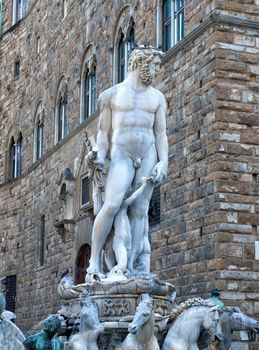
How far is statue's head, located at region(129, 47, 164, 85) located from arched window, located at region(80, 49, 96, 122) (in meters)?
10.8


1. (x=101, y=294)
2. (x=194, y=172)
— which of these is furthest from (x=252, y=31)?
(x=101, y=294)

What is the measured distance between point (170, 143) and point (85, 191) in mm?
5621

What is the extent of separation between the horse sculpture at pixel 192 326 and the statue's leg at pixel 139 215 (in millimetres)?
1136

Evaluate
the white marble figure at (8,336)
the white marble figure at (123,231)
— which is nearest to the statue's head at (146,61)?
the white marble figure at (123,231)

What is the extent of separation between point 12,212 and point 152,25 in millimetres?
12748

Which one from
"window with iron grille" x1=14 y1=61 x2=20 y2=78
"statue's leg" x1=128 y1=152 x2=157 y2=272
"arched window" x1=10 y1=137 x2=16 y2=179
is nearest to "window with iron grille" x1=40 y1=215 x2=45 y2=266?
"arched window" x1=10 y1=137 x2=16 y2=179

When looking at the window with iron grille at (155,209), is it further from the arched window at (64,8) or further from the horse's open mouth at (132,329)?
the arched window at (64,8)

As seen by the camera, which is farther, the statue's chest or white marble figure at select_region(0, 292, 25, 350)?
the statue's chest

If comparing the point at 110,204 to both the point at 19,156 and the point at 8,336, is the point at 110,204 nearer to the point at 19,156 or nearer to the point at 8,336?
the point at 8,336

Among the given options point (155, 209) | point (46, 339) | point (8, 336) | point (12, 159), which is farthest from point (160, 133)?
point (12, 159)

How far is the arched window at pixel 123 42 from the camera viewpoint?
667 inches

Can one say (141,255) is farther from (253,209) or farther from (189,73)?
(189,73)

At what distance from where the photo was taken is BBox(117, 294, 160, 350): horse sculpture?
253 inches

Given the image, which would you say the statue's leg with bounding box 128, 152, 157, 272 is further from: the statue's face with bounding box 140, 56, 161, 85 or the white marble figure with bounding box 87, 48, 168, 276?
the statue's face with bounding box 140, 56, 161, 85
